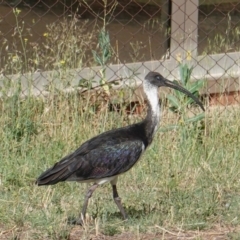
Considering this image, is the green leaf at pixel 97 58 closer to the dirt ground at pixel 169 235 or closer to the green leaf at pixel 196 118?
the green leaf at pixel 196 118

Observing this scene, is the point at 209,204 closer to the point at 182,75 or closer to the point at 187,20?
the point at 182,75

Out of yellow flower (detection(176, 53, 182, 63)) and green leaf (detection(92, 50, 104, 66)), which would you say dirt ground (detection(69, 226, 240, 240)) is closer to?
green leaf (detection(92, 50, 104, 66))

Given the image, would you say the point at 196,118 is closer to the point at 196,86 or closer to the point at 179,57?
the point at 196,86

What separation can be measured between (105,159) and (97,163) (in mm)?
66

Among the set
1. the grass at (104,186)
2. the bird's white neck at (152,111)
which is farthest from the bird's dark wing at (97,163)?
the grass at (104,186)

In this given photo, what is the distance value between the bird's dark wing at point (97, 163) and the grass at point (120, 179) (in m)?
0.29

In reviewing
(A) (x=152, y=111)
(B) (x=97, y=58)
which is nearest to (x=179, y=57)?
(B) (x=97, y=58)

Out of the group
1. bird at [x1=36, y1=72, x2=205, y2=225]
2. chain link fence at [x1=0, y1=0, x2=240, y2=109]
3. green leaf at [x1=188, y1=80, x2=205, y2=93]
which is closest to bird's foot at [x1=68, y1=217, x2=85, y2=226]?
bird at [x1=36, y1=72, x2=205, y2=225]

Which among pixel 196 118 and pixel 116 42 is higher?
pixel 116 42

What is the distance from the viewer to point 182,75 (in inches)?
340

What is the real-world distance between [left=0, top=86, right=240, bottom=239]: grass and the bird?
10.2 inches

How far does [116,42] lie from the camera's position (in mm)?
9188

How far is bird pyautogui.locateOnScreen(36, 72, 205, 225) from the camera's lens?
6465mm

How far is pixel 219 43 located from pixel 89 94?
1716mm
